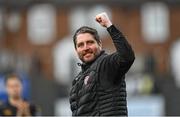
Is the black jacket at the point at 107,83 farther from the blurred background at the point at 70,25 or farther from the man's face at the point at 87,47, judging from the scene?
the blurred background at the point at 70,25

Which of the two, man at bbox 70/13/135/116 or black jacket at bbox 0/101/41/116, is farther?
black jacket at bbox 0/101/41/116

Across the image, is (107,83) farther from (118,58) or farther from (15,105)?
(15,105)

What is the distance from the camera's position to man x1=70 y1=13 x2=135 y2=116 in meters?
7.18

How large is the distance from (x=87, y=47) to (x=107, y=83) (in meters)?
0.35

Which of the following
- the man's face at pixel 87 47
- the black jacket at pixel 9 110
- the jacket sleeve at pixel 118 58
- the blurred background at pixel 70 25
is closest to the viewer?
the jacket sleeve at pixel 118 58

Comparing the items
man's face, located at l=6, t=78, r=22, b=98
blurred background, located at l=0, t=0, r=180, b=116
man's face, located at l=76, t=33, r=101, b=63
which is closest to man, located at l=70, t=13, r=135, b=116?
man's face, located at l=76, t=33, r=101, b=63

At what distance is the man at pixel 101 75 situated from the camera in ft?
23.6

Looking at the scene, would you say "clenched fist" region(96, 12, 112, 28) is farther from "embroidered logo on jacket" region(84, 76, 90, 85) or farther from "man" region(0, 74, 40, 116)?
"man" region(0, 74, 40, 116)

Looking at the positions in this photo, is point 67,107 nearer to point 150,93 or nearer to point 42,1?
point 150,93

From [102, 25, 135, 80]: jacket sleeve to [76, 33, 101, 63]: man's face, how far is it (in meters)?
0.14

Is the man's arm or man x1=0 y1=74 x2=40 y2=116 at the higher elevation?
the man's arm

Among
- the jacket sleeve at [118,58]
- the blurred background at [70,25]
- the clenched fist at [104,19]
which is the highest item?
the clenched fist at [104,19]

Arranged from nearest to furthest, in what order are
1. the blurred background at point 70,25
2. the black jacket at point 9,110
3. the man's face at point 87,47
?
the man's face at point 87,47 < the black jacket at point 9,110 < the blurred background at point 70,25

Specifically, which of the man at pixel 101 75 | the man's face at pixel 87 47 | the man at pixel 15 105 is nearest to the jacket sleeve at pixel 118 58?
the man at pixel 101 75
